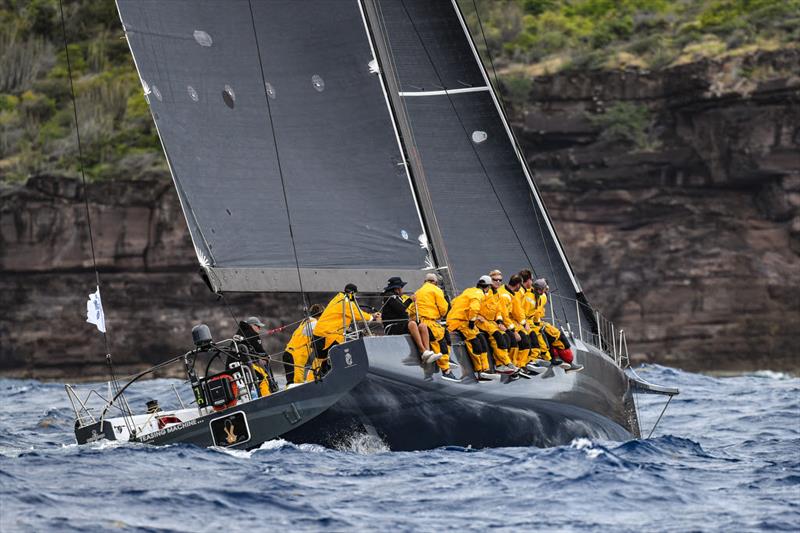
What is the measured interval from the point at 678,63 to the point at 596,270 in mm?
6098

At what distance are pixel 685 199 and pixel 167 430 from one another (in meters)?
27.5

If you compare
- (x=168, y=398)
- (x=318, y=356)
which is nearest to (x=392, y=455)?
(x=318, y=356)

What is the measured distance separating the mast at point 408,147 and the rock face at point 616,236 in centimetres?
2251

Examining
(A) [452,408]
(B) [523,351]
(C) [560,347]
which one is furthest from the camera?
(C) [560,347]

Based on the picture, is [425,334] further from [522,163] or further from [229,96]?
[522,163]

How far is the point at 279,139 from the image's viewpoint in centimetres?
1561

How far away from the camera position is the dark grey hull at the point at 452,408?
497 inches

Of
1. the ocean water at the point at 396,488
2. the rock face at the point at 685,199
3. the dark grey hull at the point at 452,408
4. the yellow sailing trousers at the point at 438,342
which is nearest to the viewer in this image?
the ocean water at the point at 396,488

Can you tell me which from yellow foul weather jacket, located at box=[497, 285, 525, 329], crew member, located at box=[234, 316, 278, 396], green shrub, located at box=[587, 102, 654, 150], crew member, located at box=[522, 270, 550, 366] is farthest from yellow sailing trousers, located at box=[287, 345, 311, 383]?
green shrub, located at box=[587, 102, 654, 150]

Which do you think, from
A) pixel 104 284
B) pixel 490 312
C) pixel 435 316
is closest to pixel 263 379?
pixel 435 316

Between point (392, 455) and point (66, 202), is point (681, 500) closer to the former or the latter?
point (392, 455)

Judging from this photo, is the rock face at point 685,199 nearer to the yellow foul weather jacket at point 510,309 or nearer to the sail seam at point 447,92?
the sail seam at point 447,92

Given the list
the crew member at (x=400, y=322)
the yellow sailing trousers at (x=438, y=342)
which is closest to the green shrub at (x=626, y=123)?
the crew member at (x=400, y=322)

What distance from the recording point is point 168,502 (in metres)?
10.5
